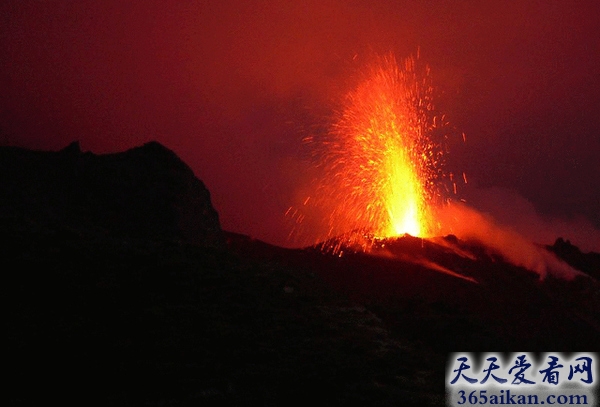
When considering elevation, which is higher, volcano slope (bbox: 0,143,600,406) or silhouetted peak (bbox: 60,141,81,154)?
silhouetted peak (bbox: 60,141,81,154)

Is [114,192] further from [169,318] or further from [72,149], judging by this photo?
[169,318]

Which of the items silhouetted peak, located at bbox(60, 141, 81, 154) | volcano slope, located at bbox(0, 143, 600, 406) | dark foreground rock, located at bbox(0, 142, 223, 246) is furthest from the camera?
silhouetted peak, located at bbox(60, 141, 81, 154)

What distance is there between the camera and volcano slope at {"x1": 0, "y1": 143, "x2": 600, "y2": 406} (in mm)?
9930

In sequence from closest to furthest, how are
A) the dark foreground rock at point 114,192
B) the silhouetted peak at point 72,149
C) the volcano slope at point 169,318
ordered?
the volcano slope at point 169,318, the dark foreground rock at point 114,192, the silhouetted peak at point 72,149

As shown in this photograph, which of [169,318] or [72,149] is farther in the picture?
[72,149]

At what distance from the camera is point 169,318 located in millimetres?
13062

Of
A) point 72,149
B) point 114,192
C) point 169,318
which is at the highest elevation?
point 72,149

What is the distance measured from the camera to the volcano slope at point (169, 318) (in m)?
9.93

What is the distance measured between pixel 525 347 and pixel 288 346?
2066cm

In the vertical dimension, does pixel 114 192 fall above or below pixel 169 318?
above

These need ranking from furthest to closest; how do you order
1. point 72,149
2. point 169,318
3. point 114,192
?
point 72,149, point 114,192, point 169,318

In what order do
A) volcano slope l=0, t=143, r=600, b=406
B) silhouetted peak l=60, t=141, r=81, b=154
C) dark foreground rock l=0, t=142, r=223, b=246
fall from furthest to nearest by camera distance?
silhouetted peak l=60, t=141, r=81, b=154 → dark foreground rock l=0, t=142, r=223, b=246 → volcano slope l=0, t=143, r=600, b=406

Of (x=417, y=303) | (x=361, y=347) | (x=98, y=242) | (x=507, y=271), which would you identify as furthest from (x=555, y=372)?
(x=507, y=271)

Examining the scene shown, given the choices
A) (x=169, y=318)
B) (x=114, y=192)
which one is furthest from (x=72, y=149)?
(x=169, y=318)
